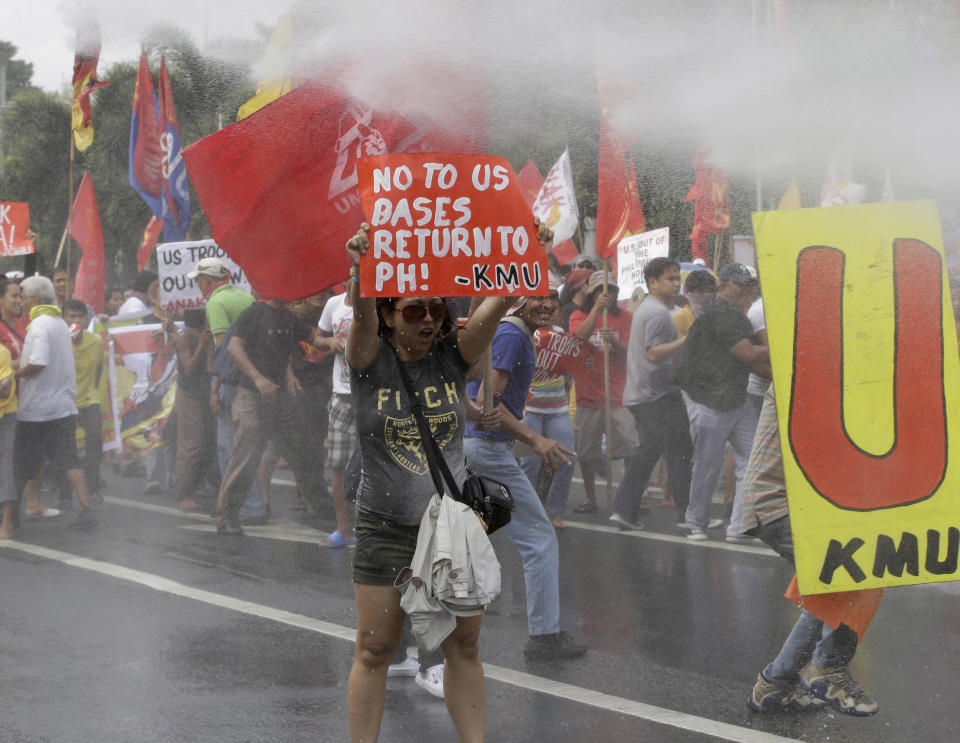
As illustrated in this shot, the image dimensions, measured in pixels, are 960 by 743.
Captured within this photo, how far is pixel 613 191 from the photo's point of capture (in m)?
10.4

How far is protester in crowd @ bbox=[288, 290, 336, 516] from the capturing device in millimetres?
8891

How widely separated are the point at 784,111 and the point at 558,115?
18.3ft

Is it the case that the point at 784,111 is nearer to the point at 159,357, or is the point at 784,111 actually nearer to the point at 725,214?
the point at 725,214

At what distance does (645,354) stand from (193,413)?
363 cm

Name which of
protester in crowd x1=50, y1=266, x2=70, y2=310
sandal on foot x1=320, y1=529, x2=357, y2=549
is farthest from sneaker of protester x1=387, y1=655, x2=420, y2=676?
protester in crowd x1=50, y1=266, x2=70, y2=310

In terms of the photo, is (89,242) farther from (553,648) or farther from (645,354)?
(553,648)

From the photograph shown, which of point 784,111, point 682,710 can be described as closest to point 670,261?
point 784,111

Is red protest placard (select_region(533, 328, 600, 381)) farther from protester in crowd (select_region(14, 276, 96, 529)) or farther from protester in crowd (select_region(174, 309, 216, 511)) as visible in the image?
protester in crowd (select_region(14, 276, 96, 529))

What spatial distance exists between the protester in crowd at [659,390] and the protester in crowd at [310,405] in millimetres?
2083

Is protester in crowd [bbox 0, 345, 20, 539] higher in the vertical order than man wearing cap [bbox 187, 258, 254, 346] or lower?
lower

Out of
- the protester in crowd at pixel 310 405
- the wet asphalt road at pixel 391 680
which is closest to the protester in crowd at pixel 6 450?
the wet asphalt road at pixel 391 680

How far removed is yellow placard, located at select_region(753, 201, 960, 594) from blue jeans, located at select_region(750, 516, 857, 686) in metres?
0.38

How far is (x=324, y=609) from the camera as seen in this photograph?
626 cm

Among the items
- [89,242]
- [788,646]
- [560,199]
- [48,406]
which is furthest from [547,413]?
[89,242]
